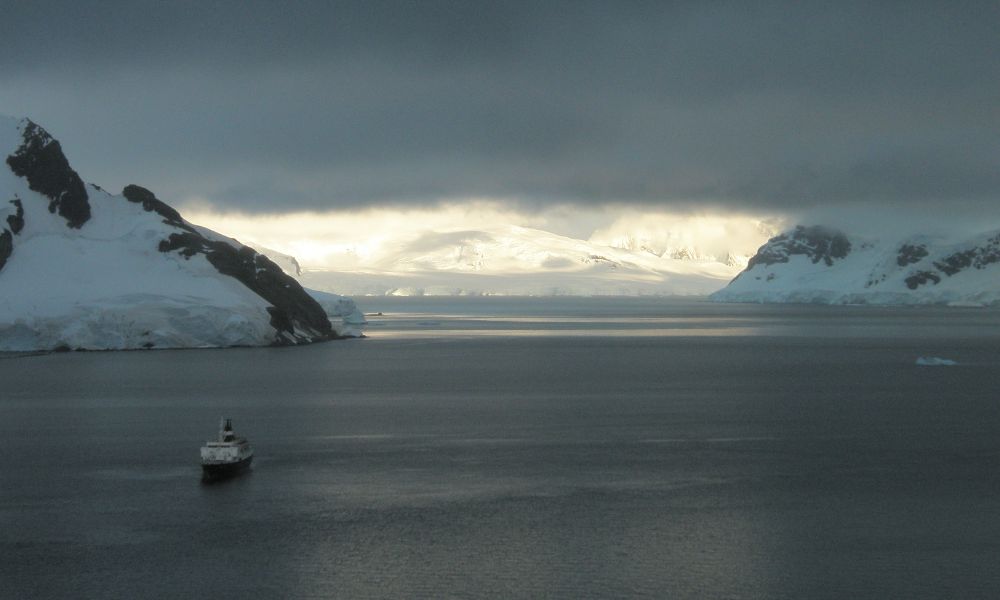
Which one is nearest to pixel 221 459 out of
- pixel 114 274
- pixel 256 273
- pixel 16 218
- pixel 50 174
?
pixel 114 274

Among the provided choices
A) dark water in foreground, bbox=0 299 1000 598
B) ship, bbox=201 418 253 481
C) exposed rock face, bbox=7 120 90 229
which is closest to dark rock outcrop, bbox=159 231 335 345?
exposed rock face, bbox=7 120 90 229

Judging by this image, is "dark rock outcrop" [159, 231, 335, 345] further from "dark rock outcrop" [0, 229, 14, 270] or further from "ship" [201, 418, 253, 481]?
"ship" [201, 418, 253, 481]

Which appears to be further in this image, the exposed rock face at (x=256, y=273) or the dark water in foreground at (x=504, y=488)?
the exposed rock face at (x=256, y=273)

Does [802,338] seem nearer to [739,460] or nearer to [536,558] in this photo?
[739,460]

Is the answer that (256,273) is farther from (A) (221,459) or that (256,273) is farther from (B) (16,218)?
(A) (221,459)

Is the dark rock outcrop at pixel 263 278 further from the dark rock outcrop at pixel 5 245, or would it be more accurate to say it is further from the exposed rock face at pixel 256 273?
the dark rock outcrop at pixel 5 245

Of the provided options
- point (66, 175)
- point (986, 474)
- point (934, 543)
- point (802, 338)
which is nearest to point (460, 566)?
point (934, 543)

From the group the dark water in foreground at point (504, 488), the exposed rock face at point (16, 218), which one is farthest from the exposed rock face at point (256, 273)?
the dark water in foreground at point (504, 488)
